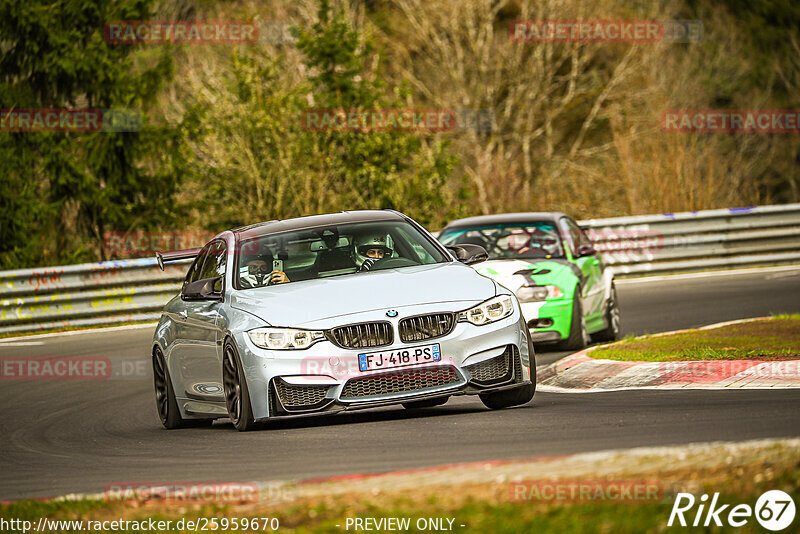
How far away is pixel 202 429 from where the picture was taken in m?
11.0

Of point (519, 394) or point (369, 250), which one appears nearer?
point (519, 394)

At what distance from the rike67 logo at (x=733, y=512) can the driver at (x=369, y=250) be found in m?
5.32

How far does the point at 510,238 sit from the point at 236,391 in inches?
274

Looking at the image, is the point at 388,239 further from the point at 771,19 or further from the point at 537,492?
the point at 771,19

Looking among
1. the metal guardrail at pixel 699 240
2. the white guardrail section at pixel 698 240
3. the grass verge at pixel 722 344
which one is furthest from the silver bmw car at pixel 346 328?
the metal guardrail at pixel 699 240

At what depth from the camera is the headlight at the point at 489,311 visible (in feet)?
31.4

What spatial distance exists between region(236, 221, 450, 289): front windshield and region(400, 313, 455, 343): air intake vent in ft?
3.77

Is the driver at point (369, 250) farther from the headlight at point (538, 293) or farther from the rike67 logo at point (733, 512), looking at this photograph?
the rike67 logo at point (733, 512)

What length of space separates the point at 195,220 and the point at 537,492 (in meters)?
24.0

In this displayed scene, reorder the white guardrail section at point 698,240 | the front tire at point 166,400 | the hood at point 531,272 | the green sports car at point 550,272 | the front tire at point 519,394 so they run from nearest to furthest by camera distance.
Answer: the front tire at point 519,394
the front tire at point 166,400
the green sports car at point 550,272
the hood at point 531,272
the white guardrail section at point 698,240

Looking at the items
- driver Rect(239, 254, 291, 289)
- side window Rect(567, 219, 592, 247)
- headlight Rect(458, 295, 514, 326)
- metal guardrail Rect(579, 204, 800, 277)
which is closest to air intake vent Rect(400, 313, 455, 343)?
headlight Rect(458, 295, 514, 326)

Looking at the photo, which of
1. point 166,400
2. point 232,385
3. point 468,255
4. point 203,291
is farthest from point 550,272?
point 232,385

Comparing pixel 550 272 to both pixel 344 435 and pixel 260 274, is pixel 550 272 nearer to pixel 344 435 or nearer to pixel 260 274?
pixel 260 274

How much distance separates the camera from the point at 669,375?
11.3 metres
